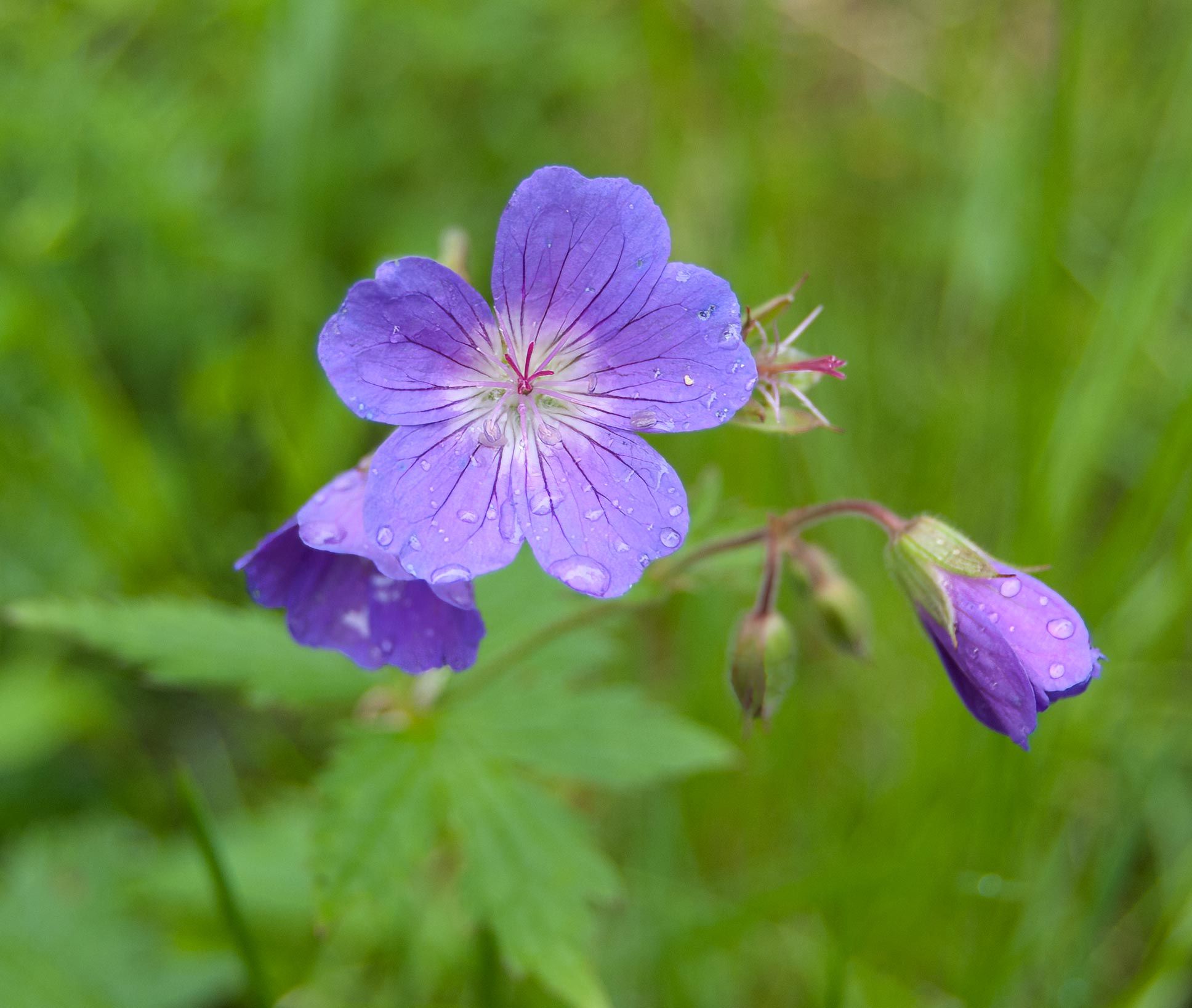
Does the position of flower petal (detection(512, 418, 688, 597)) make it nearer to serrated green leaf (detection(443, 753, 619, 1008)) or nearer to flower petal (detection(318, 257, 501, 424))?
flower petal (detection(318, 257, 501, 424))

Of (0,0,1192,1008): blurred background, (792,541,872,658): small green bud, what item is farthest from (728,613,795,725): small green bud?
(0,0,1192,1008): blurred background

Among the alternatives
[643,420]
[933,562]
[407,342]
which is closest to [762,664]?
[933,562]

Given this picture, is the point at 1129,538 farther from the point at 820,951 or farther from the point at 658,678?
the point at 658,678

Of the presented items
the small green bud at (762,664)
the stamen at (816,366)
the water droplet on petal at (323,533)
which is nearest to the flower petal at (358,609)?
the water droplet on petal at (323,533)

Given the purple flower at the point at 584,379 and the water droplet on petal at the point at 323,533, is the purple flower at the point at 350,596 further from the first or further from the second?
the purple flower at the point at 584,379

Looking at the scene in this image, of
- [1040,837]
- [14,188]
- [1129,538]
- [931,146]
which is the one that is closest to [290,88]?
[14,188]
